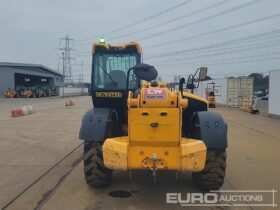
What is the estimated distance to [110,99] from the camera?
24.3ft

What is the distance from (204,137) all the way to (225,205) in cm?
114

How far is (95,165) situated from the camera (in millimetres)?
6445

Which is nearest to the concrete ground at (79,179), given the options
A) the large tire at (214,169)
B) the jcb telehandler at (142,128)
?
the large tire at (214,169)

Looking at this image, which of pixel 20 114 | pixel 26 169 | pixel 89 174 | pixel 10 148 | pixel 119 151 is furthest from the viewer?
pixel 20 114

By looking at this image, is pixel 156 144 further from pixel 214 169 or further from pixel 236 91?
pixel 236 91

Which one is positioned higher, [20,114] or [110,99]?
[110,99]

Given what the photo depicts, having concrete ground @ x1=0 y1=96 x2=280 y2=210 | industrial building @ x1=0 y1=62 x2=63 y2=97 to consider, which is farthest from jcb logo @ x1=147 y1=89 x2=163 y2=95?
industrial building @ x1=0 y1=62 x2=63 y2=97

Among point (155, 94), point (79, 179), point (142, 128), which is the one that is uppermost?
point (155, 94)

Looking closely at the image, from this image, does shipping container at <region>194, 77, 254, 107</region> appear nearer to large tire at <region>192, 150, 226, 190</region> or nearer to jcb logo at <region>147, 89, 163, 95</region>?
large tire at <region>192, 150, 226, 190</region>

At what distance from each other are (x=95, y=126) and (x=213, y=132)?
2.04 meters

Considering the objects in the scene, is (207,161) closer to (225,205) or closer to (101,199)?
(225,205)

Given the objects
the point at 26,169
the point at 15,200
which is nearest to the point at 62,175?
the point at 26,169

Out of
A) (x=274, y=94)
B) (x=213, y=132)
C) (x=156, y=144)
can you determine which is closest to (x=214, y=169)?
(x=213, y=132)

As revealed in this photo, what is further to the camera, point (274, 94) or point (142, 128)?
point (274, 94)
